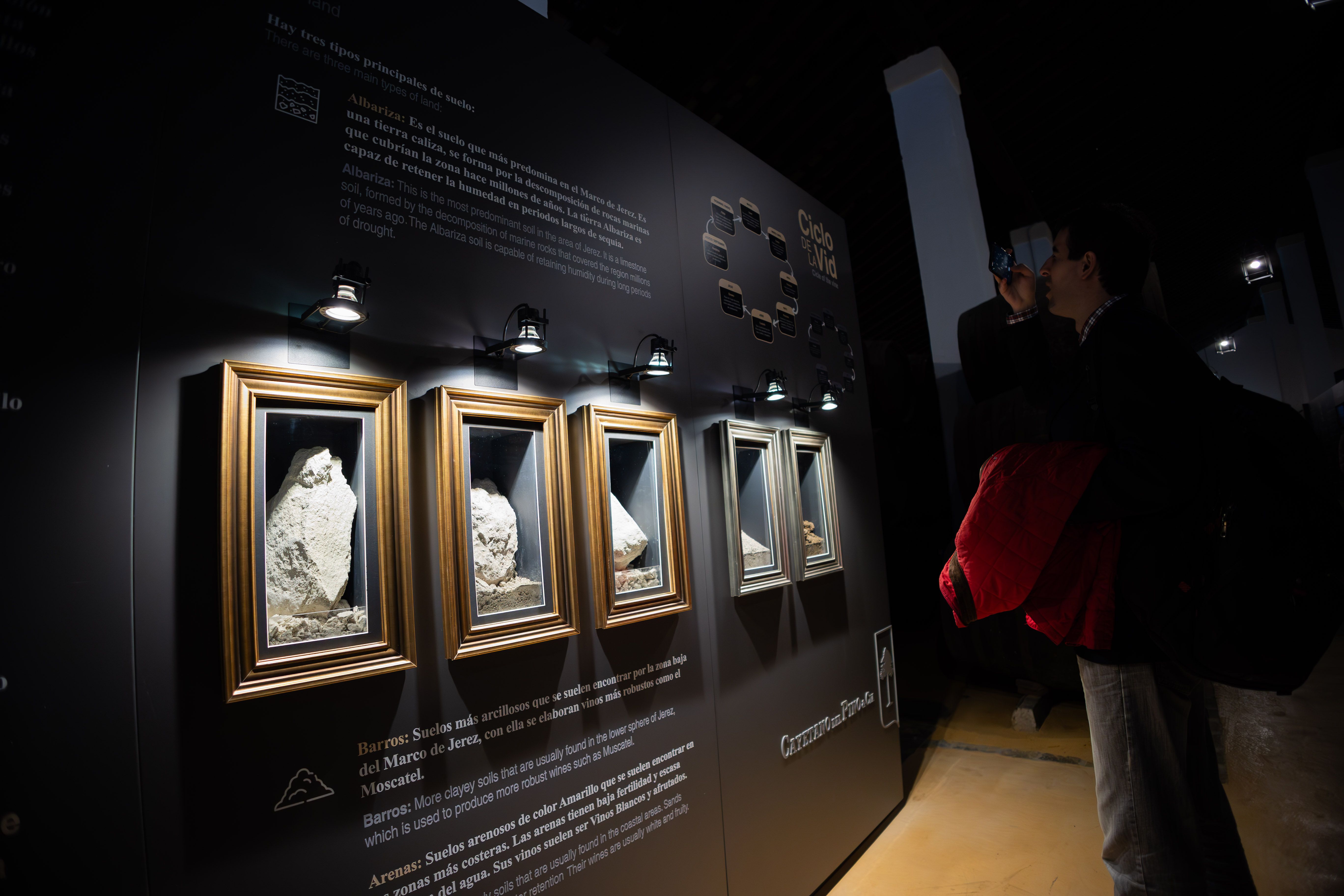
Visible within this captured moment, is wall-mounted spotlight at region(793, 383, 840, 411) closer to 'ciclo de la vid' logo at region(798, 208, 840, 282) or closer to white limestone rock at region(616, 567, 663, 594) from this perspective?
'ciclo de la vid' logo at region(798, 208, 840, 282)

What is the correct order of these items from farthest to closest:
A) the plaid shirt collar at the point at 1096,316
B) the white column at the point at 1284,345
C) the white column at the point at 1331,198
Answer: the white column at the point at 1284,345 → the white column at the point at 1331,198 → the plaid shirt collar at the point at 1096,316

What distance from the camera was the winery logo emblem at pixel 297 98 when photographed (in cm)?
128

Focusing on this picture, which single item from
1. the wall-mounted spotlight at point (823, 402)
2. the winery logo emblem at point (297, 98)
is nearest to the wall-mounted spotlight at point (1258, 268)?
the wall-mounted spotlight at point (823, 402)

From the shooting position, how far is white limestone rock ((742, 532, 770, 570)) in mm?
2258

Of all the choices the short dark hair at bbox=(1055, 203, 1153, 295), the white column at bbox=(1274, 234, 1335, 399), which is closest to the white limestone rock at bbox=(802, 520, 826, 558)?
the short dark hair at bbox=(1055, 203, 1153, 295)

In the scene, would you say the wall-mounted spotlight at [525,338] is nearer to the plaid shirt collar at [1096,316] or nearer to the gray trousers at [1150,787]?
the plaid shirt collar at [1096,316]

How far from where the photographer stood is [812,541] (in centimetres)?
267

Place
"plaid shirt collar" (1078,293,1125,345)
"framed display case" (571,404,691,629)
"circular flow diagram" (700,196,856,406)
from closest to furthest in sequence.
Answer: "plaid shirt collar" (1078,293,1125,345) < "framed display case" (571,404,691,629) < "circular flow diagram" (700,196,856,406)

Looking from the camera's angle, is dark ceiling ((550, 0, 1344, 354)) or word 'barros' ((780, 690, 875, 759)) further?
dark ceiling ((550, 0, 1344, 354))

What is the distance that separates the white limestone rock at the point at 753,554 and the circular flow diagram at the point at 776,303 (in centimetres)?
86

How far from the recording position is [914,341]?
14219mm

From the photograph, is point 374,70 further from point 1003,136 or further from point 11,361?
point 1003,136

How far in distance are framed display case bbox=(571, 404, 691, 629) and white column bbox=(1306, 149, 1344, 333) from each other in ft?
31.6

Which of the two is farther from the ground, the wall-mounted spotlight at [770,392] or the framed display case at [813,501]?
the wall-mounted spotlight at [770,392]
